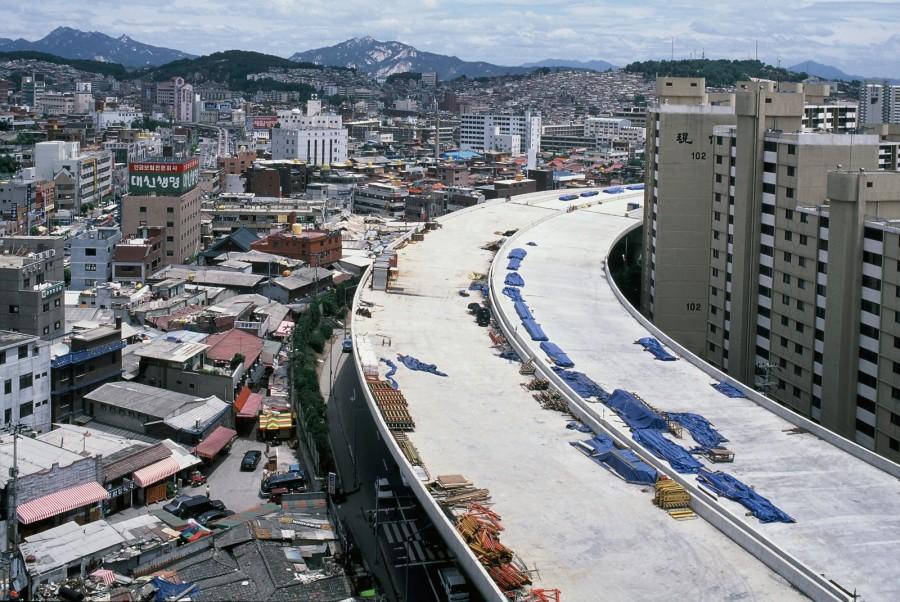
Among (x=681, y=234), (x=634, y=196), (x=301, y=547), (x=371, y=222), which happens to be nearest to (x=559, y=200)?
(x=634, y=196)

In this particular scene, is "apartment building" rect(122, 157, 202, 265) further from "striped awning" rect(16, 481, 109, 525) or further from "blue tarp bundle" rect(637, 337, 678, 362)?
"striped awning" rect(16, 481, 109, 525)

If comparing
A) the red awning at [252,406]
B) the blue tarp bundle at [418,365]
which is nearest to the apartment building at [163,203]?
the red awning at [252,406]

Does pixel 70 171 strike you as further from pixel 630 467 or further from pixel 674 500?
pixel 674 500

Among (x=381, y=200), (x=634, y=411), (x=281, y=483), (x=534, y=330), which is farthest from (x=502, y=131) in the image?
(x=634, y=411)

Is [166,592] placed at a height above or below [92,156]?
below

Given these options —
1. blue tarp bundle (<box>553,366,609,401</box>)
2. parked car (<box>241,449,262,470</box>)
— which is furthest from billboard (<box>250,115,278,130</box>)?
blue tarp bundle (<box>553,366,609,401</box>)

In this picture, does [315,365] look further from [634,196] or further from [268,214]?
[634,196]
